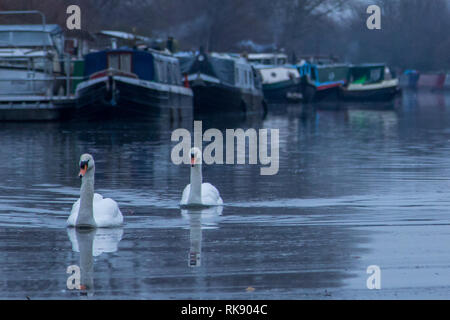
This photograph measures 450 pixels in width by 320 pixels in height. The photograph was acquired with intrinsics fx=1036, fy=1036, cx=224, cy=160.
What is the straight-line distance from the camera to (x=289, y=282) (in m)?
7.86

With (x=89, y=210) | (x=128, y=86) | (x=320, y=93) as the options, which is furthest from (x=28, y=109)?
(x=320, y=93)

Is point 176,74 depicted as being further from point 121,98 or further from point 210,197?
point 210,197

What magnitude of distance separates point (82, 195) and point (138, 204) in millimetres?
2585

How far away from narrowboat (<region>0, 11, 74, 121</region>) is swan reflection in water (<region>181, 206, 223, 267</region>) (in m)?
20.3

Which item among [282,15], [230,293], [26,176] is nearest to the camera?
[230,293]

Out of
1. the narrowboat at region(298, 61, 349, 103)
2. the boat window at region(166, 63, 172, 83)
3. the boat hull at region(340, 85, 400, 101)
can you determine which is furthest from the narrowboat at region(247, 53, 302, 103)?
the boat window at region(166, 63, 172, 83)

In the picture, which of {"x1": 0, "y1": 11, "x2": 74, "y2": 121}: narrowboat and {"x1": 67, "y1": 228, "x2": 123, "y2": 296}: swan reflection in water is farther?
{"x1": 0, "y1": 11, "x2": 74, "y2": 121}: narrowboat

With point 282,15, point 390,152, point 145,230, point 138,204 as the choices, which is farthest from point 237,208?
point 282,15

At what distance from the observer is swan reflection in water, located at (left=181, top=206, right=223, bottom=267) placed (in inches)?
354

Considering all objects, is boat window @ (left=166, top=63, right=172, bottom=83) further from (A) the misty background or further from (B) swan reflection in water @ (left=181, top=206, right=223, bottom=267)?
(B) swan reflection in water @ (left=181, top=206, right=223, bottom=267)

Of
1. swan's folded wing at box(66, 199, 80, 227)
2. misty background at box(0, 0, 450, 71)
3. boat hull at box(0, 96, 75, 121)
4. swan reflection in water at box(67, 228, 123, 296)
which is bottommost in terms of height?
swan reflection in water at box(67, 228, 123, 296)

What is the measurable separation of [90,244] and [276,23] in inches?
3017
